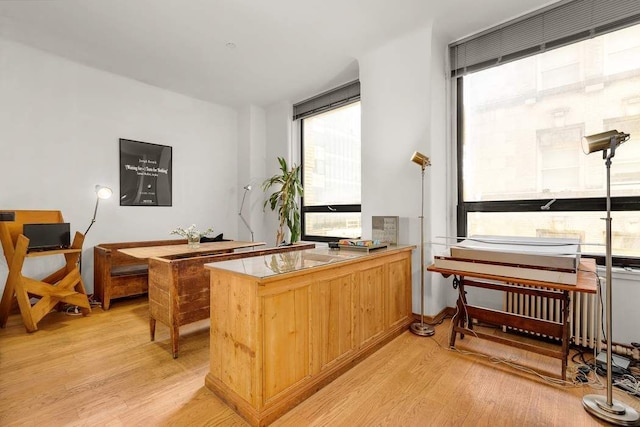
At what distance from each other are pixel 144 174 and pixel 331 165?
285 cm

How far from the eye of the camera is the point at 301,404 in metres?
1.79

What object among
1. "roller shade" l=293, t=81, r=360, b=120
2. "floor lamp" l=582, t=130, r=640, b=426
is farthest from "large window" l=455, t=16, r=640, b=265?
"roller shade" l=293, t=81, r=360, b=120

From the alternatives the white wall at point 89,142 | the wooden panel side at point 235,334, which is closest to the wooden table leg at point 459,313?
the wooden panel side at point 235,334

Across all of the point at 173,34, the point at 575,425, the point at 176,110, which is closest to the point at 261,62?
the point at 173,34

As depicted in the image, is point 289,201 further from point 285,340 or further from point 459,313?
point 285,340

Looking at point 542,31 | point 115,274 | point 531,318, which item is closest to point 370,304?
point 531,318

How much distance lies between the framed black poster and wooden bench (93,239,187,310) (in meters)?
0.74

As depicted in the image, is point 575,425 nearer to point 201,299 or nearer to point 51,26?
point 201,299

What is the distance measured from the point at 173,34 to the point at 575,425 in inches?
181

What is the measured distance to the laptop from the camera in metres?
3.07

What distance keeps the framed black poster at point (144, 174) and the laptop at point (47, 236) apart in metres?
0.95

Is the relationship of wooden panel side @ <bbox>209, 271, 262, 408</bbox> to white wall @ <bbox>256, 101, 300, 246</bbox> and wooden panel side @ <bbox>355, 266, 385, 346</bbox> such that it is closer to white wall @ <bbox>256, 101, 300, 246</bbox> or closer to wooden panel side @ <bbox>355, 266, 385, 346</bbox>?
wooden panel side @ <bbox>355, 266, 385, 346</bbox>

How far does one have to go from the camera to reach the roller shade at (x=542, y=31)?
2486 mm

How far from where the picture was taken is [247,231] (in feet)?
17.8
